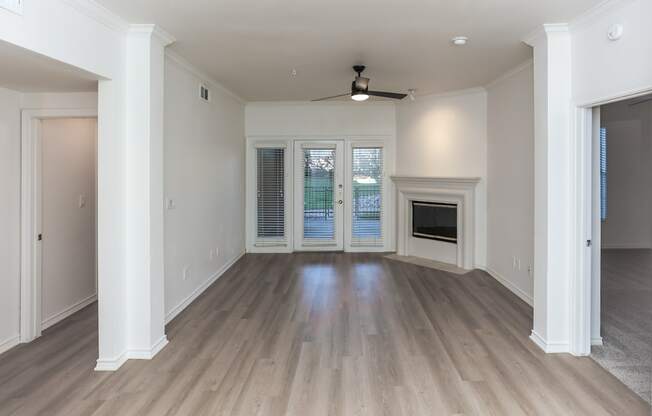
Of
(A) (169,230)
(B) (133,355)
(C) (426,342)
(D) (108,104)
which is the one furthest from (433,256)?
(D) (108,104)

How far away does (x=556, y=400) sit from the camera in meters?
2.49

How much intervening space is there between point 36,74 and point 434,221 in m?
5.47

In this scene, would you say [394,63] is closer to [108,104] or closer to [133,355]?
[108,104]

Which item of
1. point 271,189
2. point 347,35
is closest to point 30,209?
point 347,35

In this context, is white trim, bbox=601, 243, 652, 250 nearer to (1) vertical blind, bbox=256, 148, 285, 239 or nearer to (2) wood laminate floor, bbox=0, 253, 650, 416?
(2) wood laminate floor, bbox=0, 253, 650, 416

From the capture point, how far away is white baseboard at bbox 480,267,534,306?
14.3 ft

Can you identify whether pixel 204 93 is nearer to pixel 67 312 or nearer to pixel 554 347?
pixel 67 312

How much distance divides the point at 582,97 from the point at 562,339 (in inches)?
74.5

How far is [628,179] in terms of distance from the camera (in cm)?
756

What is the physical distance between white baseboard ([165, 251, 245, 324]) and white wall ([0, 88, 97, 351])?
1.28m

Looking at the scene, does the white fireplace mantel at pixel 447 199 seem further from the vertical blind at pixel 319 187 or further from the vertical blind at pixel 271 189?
the vertical blind at pixel 271 189

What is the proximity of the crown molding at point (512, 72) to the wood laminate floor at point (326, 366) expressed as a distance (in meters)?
2.58


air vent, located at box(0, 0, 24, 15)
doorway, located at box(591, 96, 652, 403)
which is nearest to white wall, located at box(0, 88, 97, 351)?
air vent, located at box(0, 0, 24, 15)

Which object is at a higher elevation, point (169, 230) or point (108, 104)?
point (108, 104)
